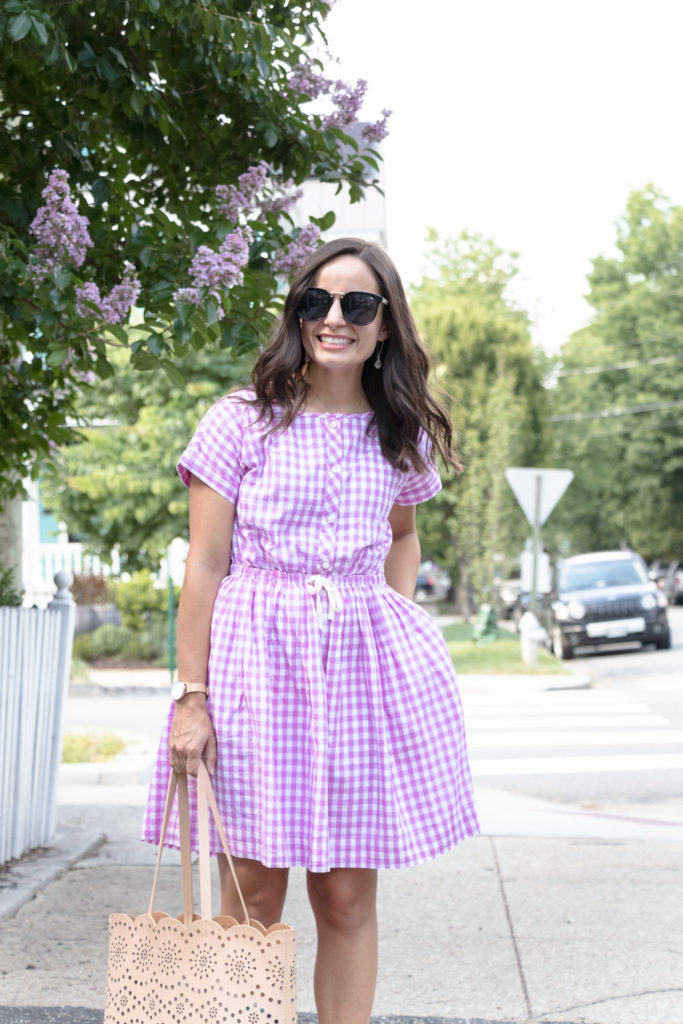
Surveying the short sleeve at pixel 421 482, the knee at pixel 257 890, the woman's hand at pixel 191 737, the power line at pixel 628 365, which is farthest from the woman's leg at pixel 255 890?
the power line at pixel 628 365

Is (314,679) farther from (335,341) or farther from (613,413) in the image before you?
(613,413)

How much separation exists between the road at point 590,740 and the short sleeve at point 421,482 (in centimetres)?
539

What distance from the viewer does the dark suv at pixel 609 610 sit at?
18.9 meters

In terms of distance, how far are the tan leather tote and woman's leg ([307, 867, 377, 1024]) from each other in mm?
393

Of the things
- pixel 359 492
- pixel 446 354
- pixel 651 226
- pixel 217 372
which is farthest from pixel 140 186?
pixel 651 226

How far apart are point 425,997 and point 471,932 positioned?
769 millimetres

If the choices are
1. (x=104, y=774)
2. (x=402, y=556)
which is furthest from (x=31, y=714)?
(x=104, y=774)

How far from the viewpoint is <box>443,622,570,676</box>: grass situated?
16891mm

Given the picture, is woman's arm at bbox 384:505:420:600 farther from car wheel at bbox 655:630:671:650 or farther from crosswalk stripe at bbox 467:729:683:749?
car wheel at bbox 655:630:671:650

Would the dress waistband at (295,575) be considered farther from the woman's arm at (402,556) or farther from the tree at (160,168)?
the tree at (160,168)

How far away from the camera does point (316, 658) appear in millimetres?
2678

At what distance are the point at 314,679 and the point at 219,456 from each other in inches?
20.7

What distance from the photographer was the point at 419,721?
2.76 meters

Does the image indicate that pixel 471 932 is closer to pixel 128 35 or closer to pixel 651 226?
pixel 128 35
